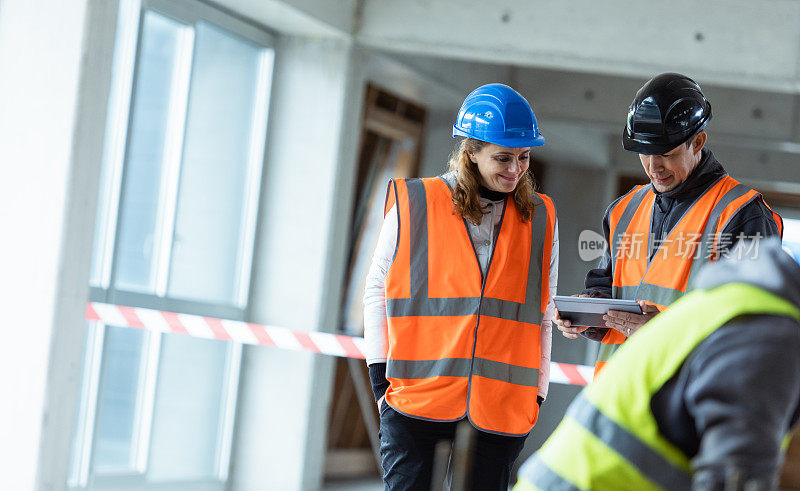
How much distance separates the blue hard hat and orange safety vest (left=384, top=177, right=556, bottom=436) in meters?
0.21

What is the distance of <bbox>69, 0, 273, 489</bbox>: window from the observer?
5.20 meters

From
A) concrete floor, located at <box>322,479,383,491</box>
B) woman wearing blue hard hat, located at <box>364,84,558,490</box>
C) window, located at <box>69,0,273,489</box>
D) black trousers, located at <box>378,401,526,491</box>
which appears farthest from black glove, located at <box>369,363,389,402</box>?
concrete floor, located at <box>322,479,383,491</box>

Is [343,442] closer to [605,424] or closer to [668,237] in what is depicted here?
[668,237]

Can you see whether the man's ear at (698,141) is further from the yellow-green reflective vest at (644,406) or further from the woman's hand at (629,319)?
the yellow-green reflective vest at (644,406)

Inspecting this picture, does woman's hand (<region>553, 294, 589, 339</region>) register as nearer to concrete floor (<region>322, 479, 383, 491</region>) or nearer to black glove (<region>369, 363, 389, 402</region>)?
black glove (<region>369, 363, 389, 402</region>)

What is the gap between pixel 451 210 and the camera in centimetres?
288

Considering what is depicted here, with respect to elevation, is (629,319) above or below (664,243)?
below

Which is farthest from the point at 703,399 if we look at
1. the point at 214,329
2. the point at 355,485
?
the point at 355,485

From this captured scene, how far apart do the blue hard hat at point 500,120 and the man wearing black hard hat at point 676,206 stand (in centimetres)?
29

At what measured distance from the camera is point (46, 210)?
4.40 metres

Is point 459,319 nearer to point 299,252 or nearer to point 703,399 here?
point 703,399

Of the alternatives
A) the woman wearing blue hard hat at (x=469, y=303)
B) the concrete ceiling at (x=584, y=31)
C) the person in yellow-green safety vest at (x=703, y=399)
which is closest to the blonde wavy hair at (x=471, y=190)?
the woman wearing blue hard hat at (x=469, y=303)

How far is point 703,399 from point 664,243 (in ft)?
5.47

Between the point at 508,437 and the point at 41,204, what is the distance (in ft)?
8.87
